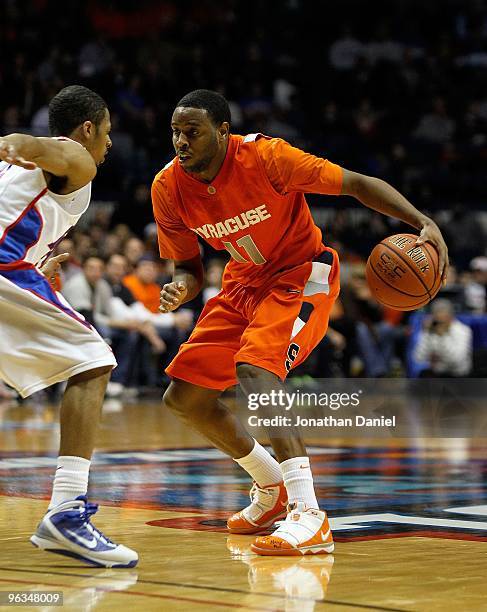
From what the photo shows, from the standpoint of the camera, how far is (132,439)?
8.74 meters

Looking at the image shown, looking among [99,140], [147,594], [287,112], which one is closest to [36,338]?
[99,140]

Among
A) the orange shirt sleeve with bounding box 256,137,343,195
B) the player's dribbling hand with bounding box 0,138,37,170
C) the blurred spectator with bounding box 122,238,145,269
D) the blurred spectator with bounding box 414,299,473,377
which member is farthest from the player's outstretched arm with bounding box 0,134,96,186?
the blurred spectator with bounding box 122,238,145,269

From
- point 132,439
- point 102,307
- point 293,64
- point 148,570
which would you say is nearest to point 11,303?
point 148,570

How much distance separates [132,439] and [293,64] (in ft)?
41.1

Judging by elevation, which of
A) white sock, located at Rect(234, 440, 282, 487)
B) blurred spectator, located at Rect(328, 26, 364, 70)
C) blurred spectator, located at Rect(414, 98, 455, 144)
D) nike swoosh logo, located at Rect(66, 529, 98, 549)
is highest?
blurred spectator, located at Rect(328, 26, 364, 70)

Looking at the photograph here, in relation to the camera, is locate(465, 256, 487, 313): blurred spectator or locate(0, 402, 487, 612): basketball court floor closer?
locate(0, 402, 487, 612): basketball court floor

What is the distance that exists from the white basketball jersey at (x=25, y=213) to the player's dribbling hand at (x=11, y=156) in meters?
0.33

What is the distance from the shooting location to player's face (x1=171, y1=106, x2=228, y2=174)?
4789mm

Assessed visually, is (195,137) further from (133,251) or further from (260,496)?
(133,251)

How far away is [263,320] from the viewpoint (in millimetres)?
4727

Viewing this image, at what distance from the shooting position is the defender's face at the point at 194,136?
15.7 ft

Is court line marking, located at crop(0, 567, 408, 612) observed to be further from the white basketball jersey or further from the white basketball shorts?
the white basketball jersey

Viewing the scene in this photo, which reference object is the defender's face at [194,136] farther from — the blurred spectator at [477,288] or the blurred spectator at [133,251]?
the blurred spectator at [477,288]

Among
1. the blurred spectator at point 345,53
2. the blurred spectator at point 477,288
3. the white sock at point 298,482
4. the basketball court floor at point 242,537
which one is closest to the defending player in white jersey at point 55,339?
the basketball court floor at point 242,537
